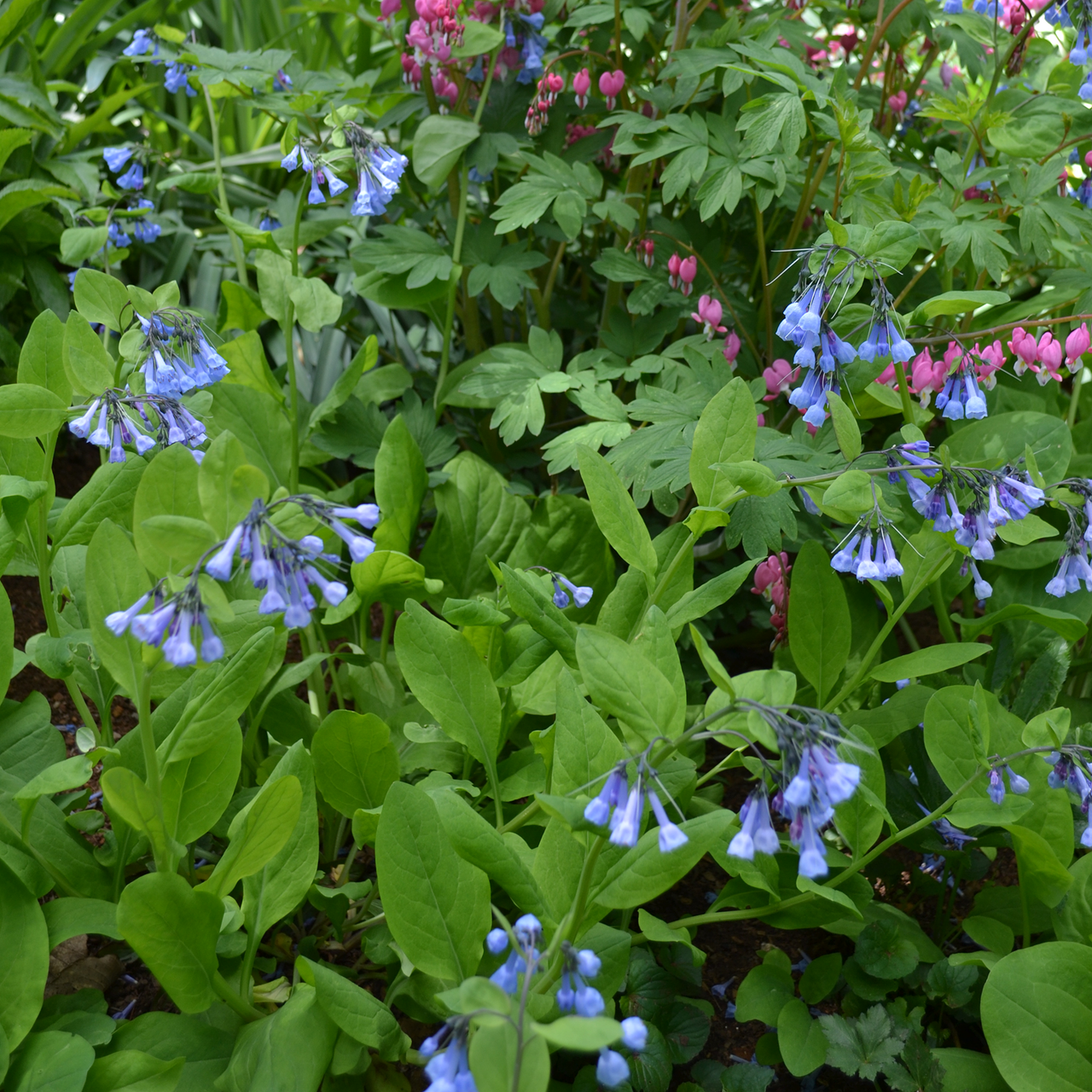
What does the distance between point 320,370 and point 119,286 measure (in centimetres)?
122

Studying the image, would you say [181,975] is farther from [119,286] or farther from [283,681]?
[119,286]

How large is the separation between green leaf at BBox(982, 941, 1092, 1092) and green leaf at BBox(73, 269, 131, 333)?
144cm

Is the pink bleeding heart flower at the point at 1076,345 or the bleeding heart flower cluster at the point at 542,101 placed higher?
the bleeding heart flower cluster at the point at 542,101

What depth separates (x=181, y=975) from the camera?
1.04 metres

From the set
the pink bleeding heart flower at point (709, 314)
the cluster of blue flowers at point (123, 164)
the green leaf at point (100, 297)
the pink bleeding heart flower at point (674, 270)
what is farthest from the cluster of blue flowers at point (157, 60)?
the pink bleeding heart flower at point (709, 314)

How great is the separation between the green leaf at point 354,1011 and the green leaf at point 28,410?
736 millimetres

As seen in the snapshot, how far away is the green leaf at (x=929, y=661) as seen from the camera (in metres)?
1.38

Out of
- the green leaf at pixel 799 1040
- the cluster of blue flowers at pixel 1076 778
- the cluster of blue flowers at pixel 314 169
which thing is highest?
the cluster of blue flowers at pixel 314 169

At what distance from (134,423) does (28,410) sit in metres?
0.13

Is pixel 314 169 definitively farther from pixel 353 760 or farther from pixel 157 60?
pixel 353 760

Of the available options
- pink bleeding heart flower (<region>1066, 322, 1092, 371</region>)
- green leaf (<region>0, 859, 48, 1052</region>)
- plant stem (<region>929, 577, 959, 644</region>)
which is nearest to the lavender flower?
green leaf (<region>0, 859, 48, 1052</region>)

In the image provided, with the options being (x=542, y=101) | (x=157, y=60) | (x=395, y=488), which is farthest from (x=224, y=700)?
(x=157, y=60)

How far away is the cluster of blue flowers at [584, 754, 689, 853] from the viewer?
82 cm

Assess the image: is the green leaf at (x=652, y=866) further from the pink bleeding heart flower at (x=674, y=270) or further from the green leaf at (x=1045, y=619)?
the pink bleeding heart flower at (x=674, y=270)
